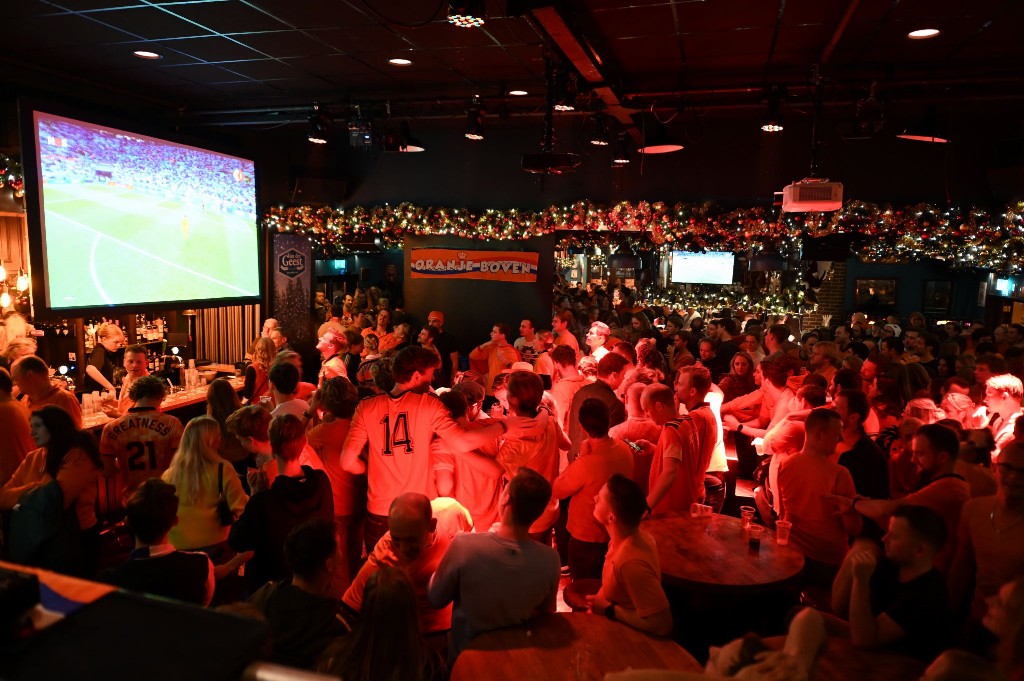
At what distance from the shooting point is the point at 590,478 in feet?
11.3

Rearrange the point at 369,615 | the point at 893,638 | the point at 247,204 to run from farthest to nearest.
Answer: the point at 247,204, the point at 893,638, the point at 369,615

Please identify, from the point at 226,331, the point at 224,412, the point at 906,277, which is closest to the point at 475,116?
the point at 224,412

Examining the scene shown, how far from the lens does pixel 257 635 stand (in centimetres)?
78

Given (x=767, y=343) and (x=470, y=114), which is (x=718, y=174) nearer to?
(x=767, y=343)

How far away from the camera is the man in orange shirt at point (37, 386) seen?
4137mm

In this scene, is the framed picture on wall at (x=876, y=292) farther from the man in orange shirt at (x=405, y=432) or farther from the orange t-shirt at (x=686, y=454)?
the man in orange shirt at (x=405, y=432)

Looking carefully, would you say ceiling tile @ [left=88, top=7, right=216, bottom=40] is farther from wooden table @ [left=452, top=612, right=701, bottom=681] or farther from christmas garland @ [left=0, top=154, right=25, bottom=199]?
wooden table @ [left=452, top=612, right=701, bottom=681]

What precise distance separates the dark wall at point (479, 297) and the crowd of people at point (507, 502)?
4.16 meters

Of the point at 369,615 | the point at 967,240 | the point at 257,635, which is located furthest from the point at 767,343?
the point at 257,635

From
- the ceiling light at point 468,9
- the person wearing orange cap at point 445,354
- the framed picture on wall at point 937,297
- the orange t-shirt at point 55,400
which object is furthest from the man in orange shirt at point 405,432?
the framed picture on wall at point 937,297

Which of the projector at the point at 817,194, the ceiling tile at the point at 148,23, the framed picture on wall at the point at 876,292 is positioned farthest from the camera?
the framed picture on wall at the point at 876,292

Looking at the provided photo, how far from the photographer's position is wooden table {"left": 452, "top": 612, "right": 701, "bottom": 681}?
2.09 m

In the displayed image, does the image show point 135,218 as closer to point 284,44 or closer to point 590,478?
point 284,44

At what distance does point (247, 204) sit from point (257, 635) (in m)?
8.06
